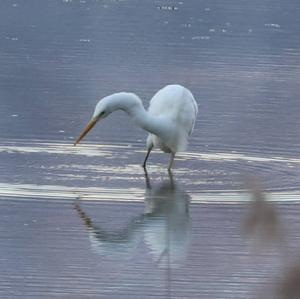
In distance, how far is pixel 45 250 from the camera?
761cm

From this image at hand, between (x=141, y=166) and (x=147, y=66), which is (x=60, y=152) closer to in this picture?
(x=141, y=166)

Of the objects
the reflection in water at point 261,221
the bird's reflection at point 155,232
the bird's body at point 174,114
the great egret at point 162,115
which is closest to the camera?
the reflection in water at point 261,221

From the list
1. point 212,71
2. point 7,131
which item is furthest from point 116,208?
point 212,71

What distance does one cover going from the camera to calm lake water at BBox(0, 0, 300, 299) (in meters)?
6.86

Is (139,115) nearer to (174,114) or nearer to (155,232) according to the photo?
(174,114)

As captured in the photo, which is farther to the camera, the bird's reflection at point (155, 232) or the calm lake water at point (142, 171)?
the bird's reflection at point (155, 232)

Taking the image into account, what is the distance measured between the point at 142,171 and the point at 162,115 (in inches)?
22.9

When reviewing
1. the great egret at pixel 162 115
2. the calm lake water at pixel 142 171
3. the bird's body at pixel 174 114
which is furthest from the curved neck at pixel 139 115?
the calm lake water at pixel 142 171

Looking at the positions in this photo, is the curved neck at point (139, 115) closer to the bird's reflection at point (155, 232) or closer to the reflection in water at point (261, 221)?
the bird's reflection at point (155, 232)

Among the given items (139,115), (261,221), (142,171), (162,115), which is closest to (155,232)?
(139,115)

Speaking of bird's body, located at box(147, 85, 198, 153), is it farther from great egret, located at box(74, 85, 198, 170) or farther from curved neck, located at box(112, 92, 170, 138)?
curved neck, located at box(112, 92, 170, 138)

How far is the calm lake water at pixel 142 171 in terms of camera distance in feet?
22.5

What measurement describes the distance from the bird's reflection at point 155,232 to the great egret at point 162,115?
0.73 m

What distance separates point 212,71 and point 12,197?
7.96 meters
